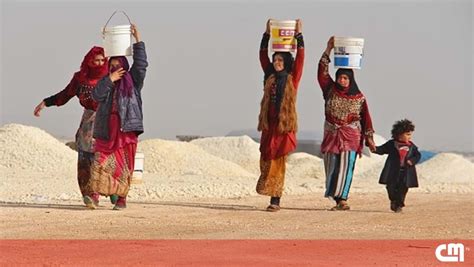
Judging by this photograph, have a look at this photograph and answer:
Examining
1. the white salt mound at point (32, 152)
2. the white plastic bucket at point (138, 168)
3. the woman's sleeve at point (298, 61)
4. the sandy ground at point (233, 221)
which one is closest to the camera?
the sandy ground at point (233, 221)

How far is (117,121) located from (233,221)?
6.56 feet

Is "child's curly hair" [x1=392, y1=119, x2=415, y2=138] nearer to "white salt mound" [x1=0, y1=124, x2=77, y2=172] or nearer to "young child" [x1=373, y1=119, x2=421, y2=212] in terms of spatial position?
"young child" [x1=373, y1=119, x2=421, y2=212]

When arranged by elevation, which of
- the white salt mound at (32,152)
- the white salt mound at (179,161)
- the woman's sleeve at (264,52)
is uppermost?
the woman's sleeve at (264,52)

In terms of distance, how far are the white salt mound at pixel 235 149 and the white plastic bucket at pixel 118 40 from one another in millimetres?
16640

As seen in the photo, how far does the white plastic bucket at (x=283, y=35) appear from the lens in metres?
14.7

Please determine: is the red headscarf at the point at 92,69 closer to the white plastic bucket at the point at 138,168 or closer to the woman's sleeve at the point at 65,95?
the woman's sleeve at the point at 65,95

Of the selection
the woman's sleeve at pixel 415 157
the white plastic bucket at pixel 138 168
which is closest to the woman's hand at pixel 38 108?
the white plastic bucket at pixel 138 168

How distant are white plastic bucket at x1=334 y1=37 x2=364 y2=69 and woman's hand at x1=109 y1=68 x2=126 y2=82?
273cm

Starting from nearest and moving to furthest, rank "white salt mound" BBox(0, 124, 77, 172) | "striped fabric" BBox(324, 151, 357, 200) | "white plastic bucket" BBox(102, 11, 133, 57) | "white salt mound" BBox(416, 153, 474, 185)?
"white plastic bucket" BBox(102, 11, 133, 57), "striped fabric" BBox(324, 151, 357, 200), "white salt mound" BBox(0, 124, 77, 172), "white salt mound" BBox(416, 153, 474, 185)

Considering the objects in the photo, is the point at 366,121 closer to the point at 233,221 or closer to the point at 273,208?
the point at 273,208

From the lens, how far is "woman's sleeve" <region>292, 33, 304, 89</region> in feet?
47.9

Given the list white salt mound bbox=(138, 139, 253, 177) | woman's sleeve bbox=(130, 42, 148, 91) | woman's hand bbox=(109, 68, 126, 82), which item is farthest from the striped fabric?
white salt mound bbox=(138, 139, 253, 177)

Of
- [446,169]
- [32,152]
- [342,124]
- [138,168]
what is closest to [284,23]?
[342,124]

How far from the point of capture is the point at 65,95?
599 inches
